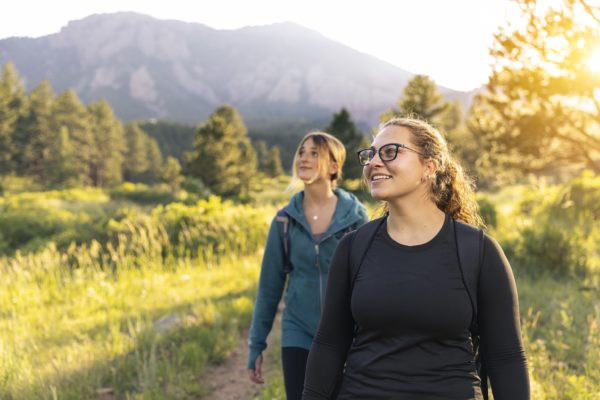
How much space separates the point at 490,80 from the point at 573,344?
1786cm

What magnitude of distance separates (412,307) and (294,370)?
1432 millimetres

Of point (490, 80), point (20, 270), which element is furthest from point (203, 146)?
point (20, 270)

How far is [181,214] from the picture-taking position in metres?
11.2

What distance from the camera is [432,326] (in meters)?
1.69

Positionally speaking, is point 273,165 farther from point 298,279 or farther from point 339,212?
point 298,279

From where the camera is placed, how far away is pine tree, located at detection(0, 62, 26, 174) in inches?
2280

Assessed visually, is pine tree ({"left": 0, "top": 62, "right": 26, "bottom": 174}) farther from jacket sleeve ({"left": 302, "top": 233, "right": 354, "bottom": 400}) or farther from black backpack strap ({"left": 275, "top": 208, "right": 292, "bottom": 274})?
jacket sleeve ({"left": 302, "top": 233, "right": 354, "bottom": 400})

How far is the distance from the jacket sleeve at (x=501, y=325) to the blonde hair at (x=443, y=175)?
1.11ft

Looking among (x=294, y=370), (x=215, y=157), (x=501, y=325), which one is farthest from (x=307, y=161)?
(x=215, y=157)

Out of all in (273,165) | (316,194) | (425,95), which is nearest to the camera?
(316,194)

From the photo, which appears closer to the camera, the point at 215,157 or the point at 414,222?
the point at 414,222

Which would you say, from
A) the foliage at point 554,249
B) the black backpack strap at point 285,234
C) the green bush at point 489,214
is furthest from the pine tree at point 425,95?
the black backpack strap at point 285,234

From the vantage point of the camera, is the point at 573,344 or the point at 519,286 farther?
the point at 519,286

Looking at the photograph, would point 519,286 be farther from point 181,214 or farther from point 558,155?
point 558,155
